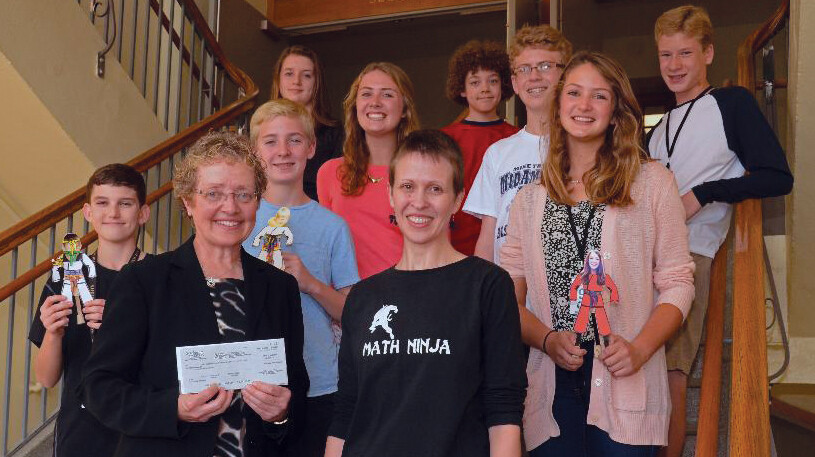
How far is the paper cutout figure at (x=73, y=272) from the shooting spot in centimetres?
255

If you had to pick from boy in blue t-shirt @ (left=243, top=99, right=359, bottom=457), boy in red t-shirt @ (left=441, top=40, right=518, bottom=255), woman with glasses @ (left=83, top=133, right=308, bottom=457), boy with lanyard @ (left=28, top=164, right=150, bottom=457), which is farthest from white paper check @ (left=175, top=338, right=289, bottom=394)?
boy in red t-shirt @ (left=441, top=40, right=518, bottom=255)

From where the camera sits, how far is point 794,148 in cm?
435

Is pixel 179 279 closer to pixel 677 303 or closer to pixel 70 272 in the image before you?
pixel 70 272

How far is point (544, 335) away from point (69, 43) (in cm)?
348

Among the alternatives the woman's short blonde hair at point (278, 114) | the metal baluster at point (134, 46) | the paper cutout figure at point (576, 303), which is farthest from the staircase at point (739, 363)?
the metal baluster at point (134, 46)

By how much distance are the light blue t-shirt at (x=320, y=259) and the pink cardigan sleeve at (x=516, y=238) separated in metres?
0.44

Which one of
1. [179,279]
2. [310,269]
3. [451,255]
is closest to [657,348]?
[451,255]

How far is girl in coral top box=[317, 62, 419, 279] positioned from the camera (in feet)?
8.99

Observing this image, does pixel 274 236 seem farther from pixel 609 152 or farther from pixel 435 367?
pixel 609 152

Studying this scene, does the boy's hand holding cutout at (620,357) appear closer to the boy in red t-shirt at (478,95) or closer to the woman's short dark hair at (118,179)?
the boy in red t-shirt at (478,95)

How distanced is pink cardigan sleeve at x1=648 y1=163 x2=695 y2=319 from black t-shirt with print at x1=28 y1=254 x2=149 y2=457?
4.93 feet

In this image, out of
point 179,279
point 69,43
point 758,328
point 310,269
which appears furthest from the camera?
point 69,43

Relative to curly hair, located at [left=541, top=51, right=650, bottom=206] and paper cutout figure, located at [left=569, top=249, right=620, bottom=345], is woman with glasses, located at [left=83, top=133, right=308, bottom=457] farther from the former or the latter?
curly hair, located at [left=541, top=51, right=650, bottom=206]

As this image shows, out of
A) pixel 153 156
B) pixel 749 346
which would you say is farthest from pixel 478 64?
pixel 153 156
